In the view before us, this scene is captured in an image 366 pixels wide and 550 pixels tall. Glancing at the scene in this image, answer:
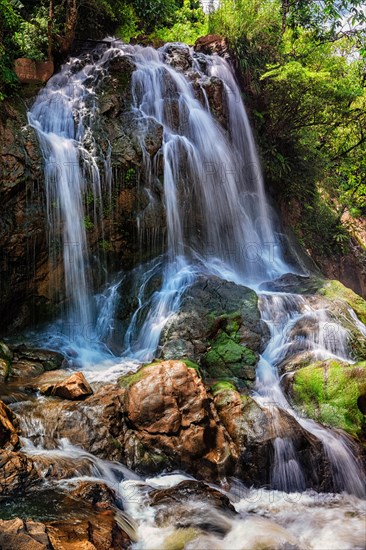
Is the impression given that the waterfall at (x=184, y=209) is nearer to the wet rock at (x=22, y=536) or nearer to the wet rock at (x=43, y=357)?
the wet rock at (x=43, y=357)

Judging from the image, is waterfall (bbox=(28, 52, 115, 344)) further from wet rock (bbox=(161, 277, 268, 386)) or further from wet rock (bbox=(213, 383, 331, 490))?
wet rock (bbox=(213, 383, 331, 490))

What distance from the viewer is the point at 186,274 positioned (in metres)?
9.99

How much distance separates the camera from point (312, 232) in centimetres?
1611

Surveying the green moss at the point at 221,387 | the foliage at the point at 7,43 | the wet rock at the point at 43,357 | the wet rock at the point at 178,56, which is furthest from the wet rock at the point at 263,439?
the wet rock at the point at 178,56

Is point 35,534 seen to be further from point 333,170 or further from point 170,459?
point 333,170

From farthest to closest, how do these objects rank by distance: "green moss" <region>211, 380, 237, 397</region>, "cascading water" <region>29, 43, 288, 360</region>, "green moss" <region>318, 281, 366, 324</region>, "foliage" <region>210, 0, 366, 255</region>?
"foliage" <region>210, 0, 366, 255</region> < "green moss" <region>318, 281, 366, 324</region> < "cascading water" <region>29, 43, 288, 360</region> < "green moss" <region>211, 380, 237, 397</region>

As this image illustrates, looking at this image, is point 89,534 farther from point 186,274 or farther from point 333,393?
point 186,274

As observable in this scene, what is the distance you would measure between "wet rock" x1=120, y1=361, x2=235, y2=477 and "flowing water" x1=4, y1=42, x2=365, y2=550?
0.29 meters

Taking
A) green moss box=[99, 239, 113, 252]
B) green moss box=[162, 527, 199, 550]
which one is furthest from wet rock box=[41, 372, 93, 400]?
green moss box=[99, 239, 113, 252]

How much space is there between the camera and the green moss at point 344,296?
9.56 m

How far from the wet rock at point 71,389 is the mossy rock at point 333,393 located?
3288mm

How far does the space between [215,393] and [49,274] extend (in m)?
4.42

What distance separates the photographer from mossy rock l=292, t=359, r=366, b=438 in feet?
22.3

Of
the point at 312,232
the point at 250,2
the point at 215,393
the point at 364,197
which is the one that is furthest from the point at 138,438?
the point at 364,197
